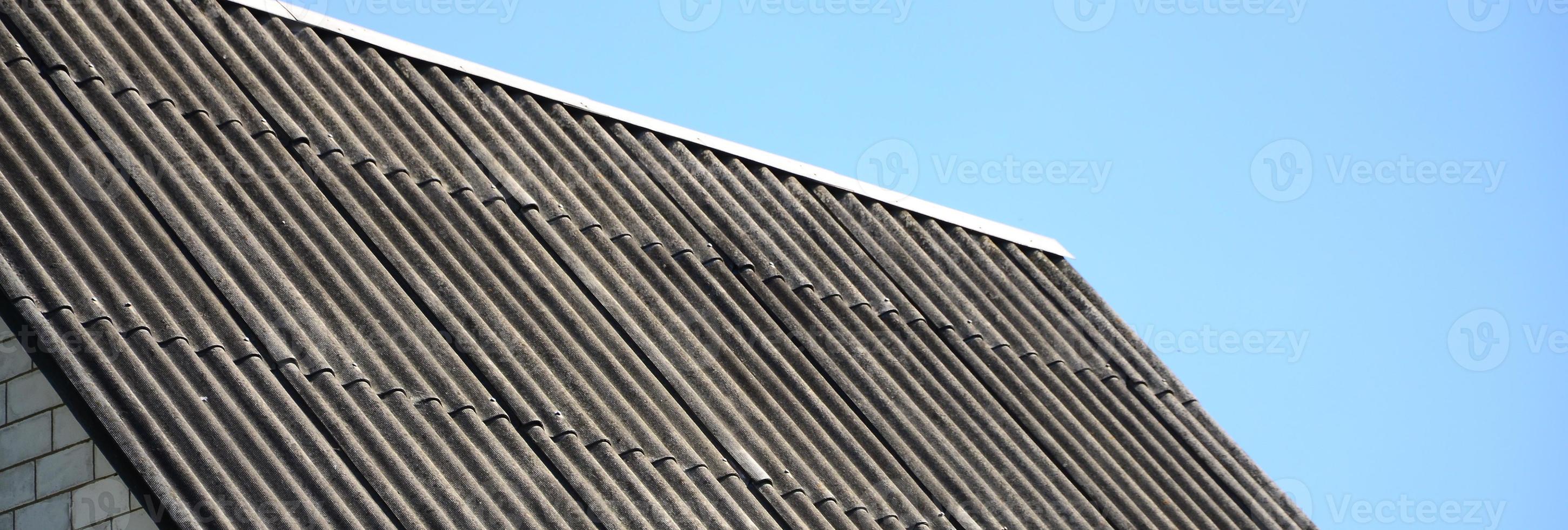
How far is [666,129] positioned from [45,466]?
169 inches

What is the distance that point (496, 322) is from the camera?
280 inches

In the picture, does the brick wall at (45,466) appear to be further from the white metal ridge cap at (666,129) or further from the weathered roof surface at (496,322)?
the white metal ridge cap at (666,129)

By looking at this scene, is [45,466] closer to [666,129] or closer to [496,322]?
[496,322]

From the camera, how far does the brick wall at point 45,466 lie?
18.9 feet

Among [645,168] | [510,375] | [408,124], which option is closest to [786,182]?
[645,168]

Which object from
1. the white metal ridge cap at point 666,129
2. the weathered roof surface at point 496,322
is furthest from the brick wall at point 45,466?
the white metal ridge cap at point 666,129

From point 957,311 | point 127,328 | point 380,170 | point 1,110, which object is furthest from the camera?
point 957,311

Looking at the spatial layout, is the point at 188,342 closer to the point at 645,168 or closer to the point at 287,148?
the point at 287,148

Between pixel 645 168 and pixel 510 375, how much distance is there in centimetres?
230

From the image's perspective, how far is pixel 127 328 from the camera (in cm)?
593

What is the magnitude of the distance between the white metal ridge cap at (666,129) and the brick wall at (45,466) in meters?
2.74

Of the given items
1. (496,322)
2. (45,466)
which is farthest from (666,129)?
(45,466)

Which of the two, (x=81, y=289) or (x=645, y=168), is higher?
(x=645, y=168)

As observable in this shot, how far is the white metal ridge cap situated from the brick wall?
2.74 meters
